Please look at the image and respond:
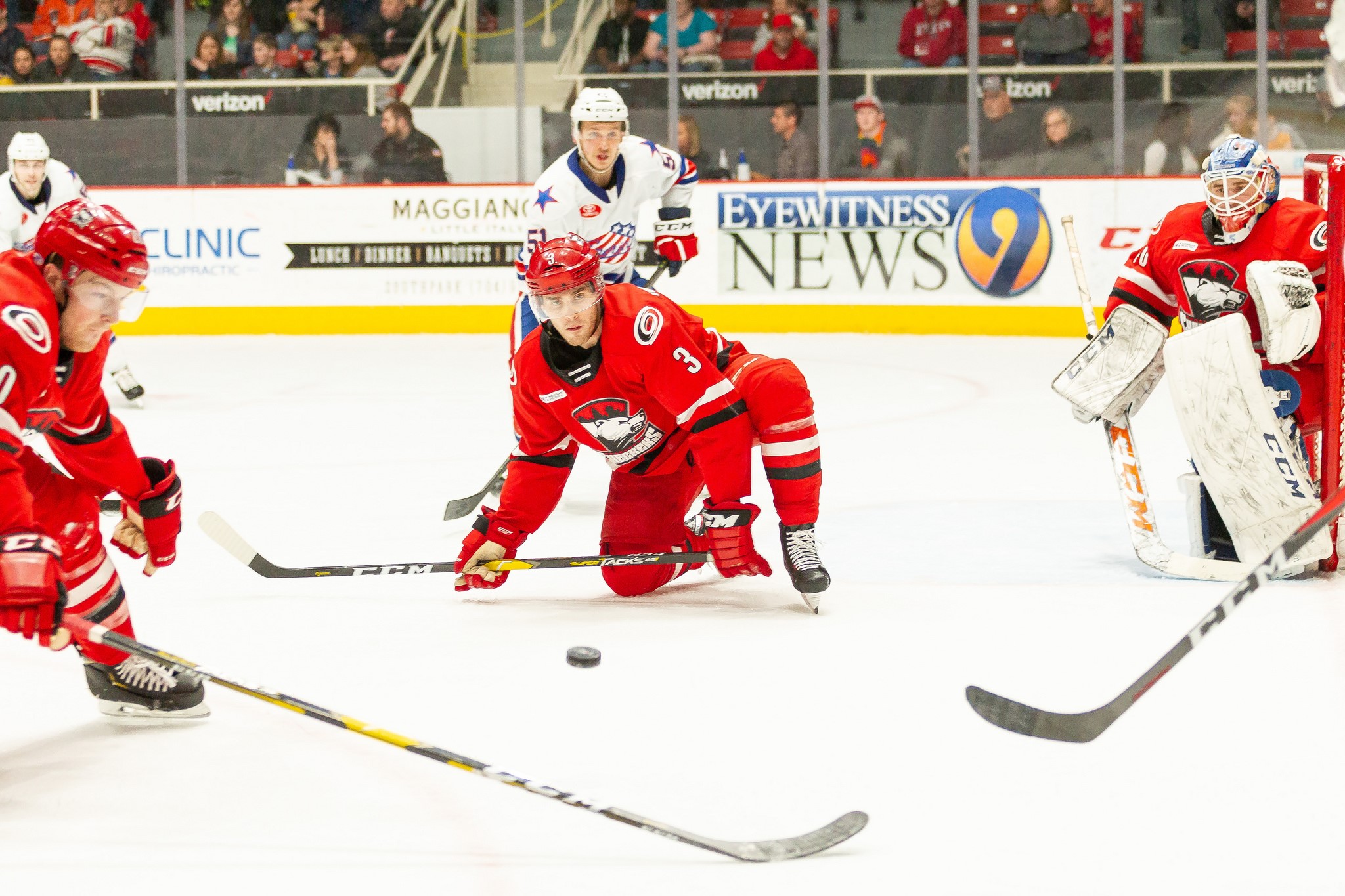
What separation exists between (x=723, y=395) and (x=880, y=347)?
5358 mm

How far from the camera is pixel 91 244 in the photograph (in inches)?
80.4

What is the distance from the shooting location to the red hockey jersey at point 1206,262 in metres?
3.30

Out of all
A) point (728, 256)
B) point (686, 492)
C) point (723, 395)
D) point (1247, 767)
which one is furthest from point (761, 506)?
point (728, 256)

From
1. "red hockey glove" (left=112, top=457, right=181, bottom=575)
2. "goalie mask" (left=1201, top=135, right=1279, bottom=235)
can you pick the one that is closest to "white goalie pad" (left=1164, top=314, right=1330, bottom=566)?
"goalie mask" (left=1201, top=135, right=1279, bottom=235)

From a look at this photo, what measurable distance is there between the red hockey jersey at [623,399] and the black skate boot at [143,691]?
84cm

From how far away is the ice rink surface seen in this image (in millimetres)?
1843

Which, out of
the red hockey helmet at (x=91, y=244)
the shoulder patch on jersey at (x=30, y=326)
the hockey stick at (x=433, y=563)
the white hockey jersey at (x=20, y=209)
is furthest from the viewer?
the white hockey jersey at (x=20, y=209)

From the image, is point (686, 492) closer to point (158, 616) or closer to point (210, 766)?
point (158, 616)

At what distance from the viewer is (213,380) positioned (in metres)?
7.12

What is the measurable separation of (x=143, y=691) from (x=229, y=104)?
7.75m

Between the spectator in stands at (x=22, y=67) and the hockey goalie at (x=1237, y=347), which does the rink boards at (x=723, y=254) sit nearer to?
the spectator in stands at (x=22, y=67)

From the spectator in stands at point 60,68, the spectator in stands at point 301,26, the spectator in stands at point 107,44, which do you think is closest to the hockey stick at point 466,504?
the spectator in stands at point 301,26

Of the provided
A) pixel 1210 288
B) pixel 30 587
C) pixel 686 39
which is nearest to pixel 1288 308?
pixel 1210 288

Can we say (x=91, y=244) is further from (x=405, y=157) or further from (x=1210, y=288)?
(x=405, y=157)
